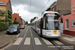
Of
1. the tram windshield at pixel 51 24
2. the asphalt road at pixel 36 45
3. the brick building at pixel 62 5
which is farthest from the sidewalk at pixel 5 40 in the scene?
the brick building at pixel 62 5

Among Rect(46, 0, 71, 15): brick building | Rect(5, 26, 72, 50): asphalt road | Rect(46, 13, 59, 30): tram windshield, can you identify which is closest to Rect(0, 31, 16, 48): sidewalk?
Rect(5, 26, 72, 50): asphalt road

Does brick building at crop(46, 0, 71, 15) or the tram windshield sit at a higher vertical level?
brick building at crop(46, 0, 71, 15)

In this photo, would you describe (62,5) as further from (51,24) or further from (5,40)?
A: (5,40)

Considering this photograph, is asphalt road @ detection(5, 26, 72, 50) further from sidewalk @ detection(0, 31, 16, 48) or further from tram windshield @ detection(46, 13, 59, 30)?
tram windshield @ detection(46, 13, 59, 30)

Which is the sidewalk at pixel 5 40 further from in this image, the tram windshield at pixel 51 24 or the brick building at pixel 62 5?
the brick building at pixel 62 5

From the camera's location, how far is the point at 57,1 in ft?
73.2

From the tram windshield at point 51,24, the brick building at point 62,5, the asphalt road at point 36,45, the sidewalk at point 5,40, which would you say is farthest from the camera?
the brick building at point 62,5

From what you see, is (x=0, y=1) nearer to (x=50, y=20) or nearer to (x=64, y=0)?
(x=64, y=0)

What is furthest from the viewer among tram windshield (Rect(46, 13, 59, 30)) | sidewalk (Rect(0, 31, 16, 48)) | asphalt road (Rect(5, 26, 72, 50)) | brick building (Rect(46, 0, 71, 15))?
brick building (Rect(46, 0, 71, 15))

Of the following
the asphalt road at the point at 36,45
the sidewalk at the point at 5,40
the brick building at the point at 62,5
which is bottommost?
the asphalt road at the point at 36,45

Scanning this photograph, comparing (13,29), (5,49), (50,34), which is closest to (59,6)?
(13,29)

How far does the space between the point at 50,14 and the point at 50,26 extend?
1.31 m

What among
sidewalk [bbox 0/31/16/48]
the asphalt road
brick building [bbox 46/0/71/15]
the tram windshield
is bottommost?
the asphalt road

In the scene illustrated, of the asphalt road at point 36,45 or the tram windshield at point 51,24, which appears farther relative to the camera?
the tram windshield at point 51,24
